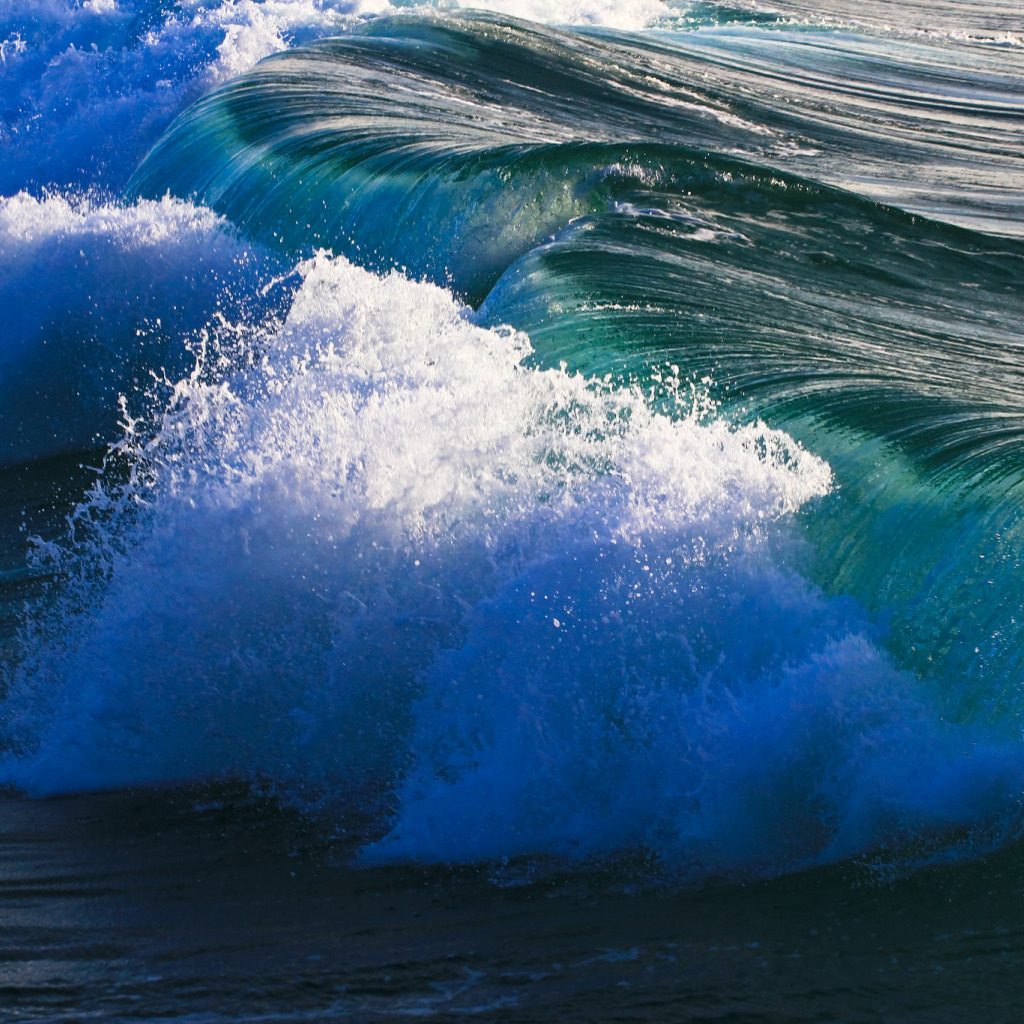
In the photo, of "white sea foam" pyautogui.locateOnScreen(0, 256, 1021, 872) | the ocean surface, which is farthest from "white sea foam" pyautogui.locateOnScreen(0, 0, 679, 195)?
"white sea foam" pyautogui.locateOnScreen(0, 256, 1021, 872)

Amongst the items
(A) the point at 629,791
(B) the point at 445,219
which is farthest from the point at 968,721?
(B) the point at 445,219

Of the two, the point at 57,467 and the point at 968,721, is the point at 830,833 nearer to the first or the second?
the point at 968,721

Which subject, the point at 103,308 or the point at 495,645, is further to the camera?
the point at 103,308

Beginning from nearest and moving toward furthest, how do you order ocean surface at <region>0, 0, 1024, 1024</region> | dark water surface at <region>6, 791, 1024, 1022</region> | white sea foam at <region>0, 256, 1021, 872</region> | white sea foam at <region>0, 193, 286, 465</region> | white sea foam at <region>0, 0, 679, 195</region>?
dark water surface at <region>6, 791, 1024, 1022</region>, ocean surface at <region>0, 0, 1024, 1024</region>, white sea foam at <region>0, 256, 1021, 872</region>, white sea foam at <region>0, 193, 286, 465</region>, white sea foam at <region>0, 0, 679, 195</region>

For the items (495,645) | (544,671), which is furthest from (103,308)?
(544,671)

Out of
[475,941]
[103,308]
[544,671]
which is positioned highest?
[103,308]

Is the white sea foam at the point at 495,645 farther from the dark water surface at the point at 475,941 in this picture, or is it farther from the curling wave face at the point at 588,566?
the dark water surface at the point at 475,941

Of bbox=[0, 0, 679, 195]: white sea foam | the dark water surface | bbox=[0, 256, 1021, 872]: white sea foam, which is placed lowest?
the dark water surface

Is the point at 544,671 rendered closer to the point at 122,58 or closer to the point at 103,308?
the point at 103,308

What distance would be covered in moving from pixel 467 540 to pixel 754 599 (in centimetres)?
82

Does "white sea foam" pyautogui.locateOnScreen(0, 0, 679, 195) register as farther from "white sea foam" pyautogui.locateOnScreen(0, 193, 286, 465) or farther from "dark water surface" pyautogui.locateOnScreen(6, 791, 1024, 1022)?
"dark water surface" pyautogui.locateOnScreen(6, 791, 1024, 1022)

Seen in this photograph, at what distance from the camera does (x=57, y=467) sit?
6.12m

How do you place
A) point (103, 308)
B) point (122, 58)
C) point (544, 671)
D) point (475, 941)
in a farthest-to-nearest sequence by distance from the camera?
point (122, 58)
point (103, 308)
point (544, 671)
point (475, 941)

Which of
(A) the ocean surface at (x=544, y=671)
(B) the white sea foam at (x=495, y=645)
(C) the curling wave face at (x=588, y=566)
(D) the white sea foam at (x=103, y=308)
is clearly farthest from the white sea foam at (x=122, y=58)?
(B) the white sea foam at (x=495, y=645)
